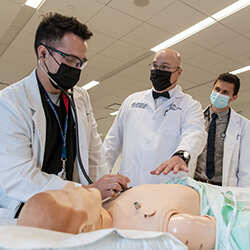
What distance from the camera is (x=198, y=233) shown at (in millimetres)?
839

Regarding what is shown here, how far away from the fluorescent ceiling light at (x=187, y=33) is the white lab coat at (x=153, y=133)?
2.08 meters

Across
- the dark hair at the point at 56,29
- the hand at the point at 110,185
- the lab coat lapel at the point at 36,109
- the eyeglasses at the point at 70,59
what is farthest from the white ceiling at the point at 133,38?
the hand at the point at 110,185

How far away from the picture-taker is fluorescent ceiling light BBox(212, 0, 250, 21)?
3.15 metres

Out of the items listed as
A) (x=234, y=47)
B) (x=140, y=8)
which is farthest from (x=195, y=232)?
(x=234, y=47)

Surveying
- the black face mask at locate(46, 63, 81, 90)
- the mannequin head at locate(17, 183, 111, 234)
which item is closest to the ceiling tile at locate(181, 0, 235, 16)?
the black face mask at locate(46, 63, 81, 90)

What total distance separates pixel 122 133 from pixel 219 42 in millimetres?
2857

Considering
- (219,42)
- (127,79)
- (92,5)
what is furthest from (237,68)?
(92,5)

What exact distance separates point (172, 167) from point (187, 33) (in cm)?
317

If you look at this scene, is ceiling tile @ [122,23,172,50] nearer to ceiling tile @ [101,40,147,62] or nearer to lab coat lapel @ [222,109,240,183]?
ceiling tile @ [101,40,147,62]

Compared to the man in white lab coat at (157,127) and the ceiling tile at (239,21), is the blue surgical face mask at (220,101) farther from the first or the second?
the ceiling tile at (239,21)

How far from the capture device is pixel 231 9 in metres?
3.28

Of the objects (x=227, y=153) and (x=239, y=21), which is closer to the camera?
(x=227, y=153)

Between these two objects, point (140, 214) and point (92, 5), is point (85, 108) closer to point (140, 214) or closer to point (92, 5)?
point (140, 214)

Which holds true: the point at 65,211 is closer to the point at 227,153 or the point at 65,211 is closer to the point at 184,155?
the point at 184,155
